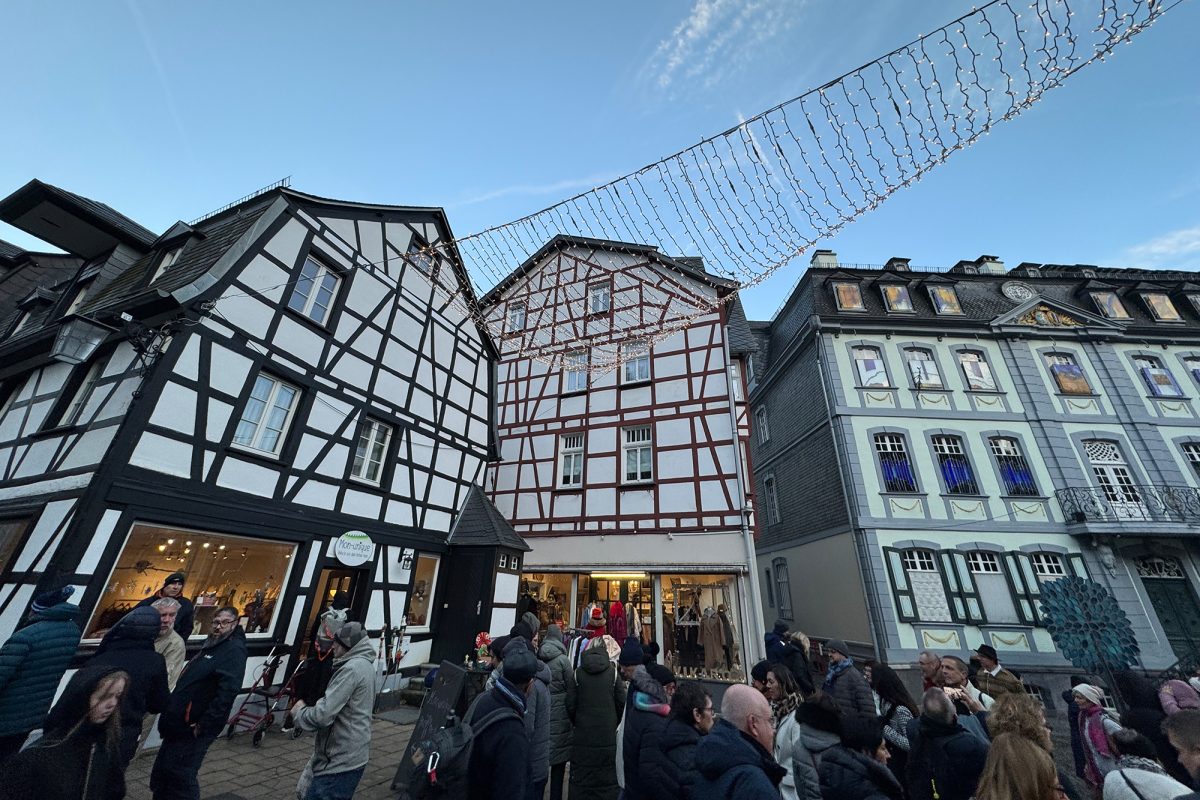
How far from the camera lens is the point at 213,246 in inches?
301

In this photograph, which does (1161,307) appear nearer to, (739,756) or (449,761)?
(739,756)

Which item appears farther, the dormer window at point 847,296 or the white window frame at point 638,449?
the dormer window at point 847,296

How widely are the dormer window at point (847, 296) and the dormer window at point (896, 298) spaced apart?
35.1 inches

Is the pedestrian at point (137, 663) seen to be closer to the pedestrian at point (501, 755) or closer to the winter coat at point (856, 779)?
the pedestrian at point (501, 755)

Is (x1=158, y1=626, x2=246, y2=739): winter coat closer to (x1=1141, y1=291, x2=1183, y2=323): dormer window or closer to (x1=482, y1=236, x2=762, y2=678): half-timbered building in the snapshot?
(x1=482, y1=236, x2=762, y2=678): half-timbered building

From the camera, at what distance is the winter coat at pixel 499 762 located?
245 centimetres

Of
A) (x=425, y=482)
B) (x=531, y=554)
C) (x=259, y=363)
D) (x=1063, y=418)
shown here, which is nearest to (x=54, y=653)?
(x=259, y=363)

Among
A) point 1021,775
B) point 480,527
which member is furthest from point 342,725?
point 480,527

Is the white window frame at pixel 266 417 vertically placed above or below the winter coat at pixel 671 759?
above

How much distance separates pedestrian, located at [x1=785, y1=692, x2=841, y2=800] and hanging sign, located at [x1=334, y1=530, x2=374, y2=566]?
8.06 meters

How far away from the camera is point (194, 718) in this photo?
3.46m

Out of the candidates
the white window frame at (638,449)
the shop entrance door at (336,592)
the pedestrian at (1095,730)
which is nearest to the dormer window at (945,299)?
the white window frame at (638,449)

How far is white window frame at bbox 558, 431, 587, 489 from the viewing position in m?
13.7

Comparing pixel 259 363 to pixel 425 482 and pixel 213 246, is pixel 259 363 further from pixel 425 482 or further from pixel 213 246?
pixel 425 482
